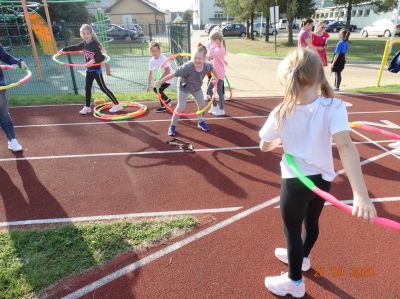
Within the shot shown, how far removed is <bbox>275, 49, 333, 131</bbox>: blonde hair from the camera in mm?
2238

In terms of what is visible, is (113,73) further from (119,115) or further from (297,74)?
(297,74)

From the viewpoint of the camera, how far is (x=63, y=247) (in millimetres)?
3840

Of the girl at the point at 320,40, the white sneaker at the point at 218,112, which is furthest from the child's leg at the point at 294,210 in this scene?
the girl at the point at 320,40

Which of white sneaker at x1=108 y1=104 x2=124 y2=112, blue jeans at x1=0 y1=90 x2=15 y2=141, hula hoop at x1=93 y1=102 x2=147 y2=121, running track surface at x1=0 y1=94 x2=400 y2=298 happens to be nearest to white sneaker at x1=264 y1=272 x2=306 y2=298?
running track surface at x1=0 y1=94 x2=400 y2=298

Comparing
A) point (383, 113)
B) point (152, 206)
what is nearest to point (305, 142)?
point (152, 206)

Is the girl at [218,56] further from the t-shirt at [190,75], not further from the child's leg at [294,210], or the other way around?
the child's leg at [294,210]

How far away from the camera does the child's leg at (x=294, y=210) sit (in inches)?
103

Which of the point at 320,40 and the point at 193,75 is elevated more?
the point at 320,40

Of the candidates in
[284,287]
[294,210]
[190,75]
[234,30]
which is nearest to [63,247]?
[284,287]

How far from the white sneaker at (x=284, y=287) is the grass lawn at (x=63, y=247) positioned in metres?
1.32

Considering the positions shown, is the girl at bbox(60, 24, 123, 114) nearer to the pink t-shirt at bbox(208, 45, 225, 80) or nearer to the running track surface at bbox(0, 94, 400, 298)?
the running track surface at bbox(0, 94, 400, 298)

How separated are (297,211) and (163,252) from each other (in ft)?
5.92
